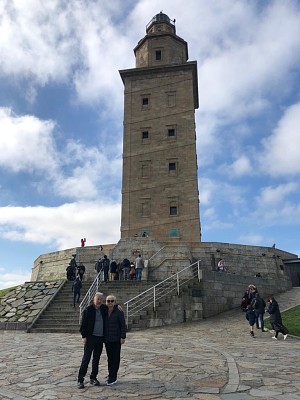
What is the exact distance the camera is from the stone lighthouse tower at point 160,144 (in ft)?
92.2

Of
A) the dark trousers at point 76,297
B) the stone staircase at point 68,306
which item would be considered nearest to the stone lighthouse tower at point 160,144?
the stone staircase at point 68,306

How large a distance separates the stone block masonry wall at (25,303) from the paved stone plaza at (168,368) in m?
2.55

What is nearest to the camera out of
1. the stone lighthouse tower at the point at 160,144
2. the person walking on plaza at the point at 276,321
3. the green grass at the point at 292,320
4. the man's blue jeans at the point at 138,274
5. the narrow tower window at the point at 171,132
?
the person walking on plaza at the point at 276,321

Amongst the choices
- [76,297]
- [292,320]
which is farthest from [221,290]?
[76,297]

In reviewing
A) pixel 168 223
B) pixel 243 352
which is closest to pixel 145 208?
pixel 168 223

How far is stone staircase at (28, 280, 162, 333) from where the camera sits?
45.9 ft

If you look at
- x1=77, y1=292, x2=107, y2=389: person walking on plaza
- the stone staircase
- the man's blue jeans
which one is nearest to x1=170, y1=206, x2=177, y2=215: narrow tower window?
the man's blue jeans

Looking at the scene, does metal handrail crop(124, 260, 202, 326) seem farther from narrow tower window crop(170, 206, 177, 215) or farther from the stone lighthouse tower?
narrow tower window crop(170, 206, 177, 215)

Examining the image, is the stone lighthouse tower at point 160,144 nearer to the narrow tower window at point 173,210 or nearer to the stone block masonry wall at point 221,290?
the narrow tower window at point 173,210

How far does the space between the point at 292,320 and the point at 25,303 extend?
11643 mm

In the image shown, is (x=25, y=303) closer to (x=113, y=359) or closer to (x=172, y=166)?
(x=113, y=359)

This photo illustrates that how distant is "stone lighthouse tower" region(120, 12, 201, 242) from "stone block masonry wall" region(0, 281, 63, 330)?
996 centimetres

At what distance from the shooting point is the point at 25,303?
648 inches

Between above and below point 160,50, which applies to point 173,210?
below
